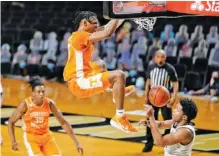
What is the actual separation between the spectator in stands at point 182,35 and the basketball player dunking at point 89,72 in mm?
10589

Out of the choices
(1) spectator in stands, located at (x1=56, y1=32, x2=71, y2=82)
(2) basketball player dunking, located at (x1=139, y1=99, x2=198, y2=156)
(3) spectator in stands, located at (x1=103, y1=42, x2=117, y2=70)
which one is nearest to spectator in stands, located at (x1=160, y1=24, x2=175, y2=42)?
(3) spectator in stands, located at (x1=103, y1=42, x2=117, y2=70)

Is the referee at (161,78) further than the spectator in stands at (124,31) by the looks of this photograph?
No

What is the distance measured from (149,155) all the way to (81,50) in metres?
3.76

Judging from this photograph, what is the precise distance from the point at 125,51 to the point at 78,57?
447 inches

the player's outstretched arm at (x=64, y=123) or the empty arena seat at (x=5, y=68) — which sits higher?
the player's outstretched arm at (x=64, y=123)

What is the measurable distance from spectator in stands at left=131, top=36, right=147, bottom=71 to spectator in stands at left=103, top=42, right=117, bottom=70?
629 mm

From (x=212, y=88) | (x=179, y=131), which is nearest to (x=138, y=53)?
(x=212, y=88)

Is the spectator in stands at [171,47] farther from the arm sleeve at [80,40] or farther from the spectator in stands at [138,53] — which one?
the arm sleeve at [80,40]

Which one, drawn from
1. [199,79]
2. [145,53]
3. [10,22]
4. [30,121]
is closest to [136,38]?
[145,53]

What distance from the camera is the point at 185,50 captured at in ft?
59.1

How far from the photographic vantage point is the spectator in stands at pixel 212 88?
55.3 ft

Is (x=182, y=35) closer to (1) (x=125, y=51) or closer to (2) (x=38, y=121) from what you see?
(1) (x=125, y=51)

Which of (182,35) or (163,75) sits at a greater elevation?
(182,35)

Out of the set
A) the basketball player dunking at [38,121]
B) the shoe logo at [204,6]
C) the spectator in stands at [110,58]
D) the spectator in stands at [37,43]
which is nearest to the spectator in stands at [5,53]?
the spectator in stands at [37,43]
